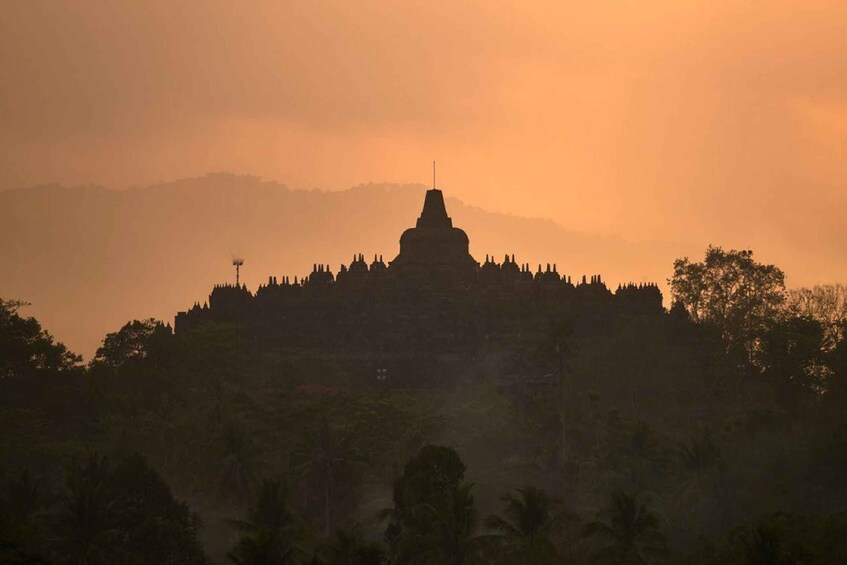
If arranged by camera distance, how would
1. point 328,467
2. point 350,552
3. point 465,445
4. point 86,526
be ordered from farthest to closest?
point 465,445 → point 328,467 → point 86,526 → point 350,552

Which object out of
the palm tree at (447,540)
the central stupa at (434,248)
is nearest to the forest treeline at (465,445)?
the palm tree at (447,540)

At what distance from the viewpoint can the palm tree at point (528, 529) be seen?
104 m

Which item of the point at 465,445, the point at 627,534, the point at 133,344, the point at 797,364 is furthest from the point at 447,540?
the point at 133,344

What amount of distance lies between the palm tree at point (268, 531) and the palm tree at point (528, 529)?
271 inches

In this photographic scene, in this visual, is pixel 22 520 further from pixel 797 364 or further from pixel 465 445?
pixel 797 364

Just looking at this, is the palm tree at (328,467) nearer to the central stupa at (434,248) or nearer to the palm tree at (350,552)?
the palm tree at (350,552)

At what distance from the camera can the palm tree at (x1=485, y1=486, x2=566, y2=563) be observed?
4077 inches

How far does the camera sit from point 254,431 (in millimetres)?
134750

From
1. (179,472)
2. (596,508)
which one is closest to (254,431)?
(179,472)

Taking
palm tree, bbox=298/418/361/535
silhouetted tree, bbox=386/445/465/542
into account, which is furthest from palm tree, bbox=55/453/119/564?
palm tree, bbox=298/418/361/535

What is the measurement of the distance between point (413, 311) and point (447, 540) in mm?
72197

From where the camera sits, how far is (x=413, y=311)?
175500mm

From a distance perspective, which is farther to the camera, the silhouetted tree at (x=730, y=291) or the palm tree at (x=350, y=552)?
the silhouetted tree at (x=730, y=291)

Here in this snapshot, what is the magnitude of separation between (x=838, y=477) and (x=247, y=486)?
22642 millimetres
